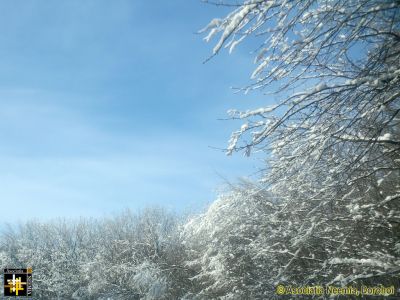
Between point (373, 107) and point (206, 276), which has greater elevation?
point (373, 107)

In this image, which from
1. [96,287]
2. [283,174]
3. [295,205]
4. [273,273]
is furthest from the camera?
[96,287]

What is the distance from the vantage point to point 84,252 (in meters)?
35.9

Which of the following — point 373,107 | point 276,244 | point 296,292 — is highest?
point 373,107

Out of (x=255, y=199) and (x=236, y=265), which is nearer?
(x=255, y=199)

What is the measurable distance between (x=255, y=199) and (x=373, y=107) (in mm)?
10597

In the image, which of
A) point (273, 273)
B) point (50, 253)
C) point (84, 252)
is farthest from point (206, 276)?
point (50, 253)

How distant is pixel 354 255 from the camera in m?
9.60

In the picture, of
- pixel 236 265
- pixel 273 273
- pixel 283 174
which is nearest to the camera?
pixel 283 174

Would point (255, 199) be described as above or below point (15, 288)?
above

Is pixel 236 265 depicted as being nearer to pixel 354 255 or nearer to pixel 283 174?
pixel 354 255

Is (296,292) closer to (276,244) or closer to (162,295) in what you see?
(276,244)

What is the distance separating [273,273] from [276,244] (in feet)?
9.28

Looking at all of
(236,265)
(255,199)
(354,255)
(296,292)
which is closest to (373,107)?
(354,255)

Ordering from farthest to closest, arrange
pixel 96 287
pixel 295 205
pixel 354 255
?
pixel 96 287, pixel 295 205, pixel 354 255
